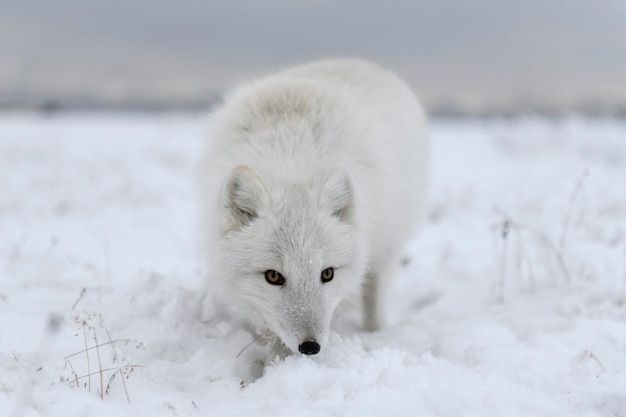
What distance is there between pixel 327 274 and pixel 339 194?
20.1 inches

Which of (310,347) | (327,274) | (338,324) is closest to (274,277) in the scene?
(327,274)

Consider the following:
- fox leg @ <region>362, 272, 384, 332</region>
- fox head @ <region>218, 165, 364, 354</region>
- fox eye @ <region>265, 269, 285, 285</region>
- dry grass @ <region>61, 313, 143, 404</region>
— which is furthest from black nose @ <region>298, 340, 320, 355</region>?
fox leg @ <region>362, 272, 384, 332</region>

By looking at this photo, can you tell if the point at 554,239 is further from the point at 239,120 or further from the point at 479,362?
the point at 239,120

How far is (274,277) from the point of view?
329 cm

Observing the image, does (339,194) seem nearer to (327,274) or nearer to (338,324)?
(327,274)

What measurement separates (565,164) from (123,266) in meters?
12.4

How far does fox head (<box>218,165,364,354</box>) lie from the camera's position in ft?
10.4

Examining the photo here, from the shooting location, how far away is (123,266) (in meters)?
6.13

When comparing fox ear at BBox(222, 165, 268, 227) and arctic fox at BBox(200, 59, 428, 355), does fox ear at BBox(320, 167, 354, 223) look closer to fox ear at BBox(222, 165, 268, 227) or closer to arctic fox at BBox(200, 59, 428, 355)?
arctic fox at BBox(200, 59, 428, 355)

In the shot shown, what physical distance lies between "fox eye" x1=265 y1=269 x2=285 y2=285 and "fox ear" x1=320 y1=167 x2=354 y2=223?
0.52 metres

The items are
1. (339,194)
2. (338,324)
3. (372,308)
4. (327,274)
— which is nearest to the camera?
(327,274)

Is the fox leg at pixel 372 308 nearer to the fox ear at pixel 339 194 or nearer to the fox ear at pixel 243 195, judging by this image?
the fox ear at pixel 339 194

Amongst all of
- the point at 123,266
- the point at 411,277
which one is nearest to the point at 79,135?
the point at 123,266

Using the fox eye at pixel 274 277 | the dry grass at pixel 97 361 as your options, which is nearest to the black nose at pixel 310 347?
the fox eye at pixel 274 277
